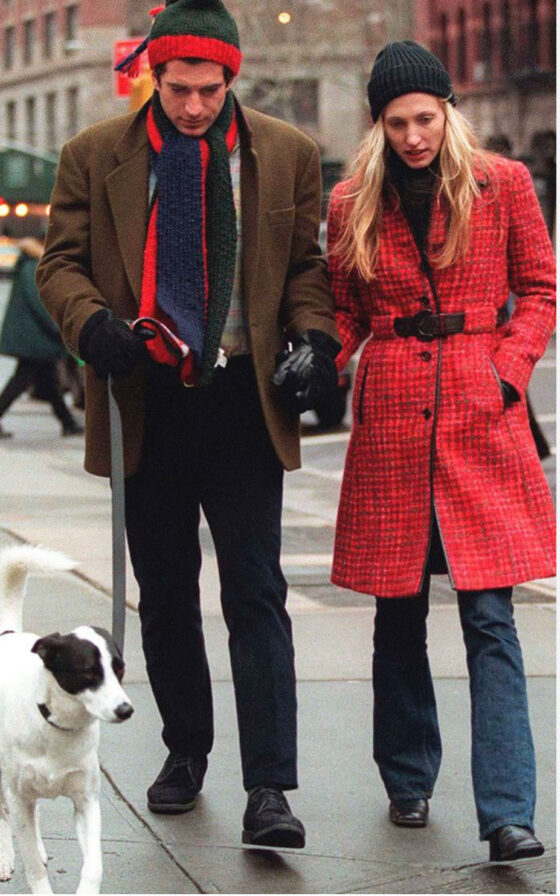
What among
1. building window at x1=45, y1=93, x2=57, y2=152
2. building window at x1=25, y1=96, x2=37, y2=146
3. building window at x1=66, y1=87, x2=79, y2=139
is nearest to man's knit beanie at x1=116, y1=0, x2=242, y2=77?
building window at x1=66, y1=87, x2=79, y2=139

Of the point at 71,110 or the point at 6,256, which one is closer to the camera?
the point at 6,256

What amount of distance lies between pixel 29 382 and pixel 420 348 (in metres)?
11.3

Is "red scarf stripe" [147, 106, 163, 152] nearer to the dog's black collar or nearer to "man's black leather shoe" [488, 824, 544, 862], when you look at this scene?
the dog's black collar

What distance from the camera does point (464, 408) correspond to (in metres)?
4.42

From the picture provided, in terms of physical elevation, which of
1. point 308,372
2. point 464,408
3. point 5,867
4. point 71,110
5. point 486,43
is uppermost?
point 486,43

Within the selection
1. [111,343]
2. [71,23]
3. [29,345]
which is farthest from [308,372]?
[71,23]

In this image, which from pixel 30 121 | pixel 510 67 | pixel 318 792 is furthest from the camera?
A: pixel 30 121

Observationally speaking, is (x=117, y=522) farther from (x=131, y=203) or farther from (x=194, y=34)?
(x=194, y=34)

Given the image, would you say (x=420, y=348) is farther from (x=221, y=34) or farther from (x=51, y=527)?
(x=51, y=527)

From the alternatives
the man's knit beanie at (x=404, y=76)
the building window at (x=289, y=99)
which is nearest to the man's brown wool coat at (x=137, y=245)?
the man's knit beanie at (x=404, y=76)

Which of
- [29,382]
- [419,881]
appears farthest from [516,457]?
[29,382]

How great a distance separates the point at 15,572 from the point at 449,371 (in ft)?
3.96

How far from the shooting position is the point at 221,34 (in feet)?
14.0

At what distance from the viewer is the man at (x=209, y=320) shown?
4285 mm
